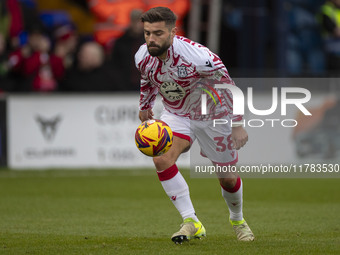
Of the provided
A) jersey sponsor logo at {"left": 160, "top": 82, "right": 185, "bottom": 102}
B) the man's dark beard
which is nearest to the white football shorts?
jersey sponsor logo at {"left": 160, "top": 82, "right": 185, "bottom": 102}

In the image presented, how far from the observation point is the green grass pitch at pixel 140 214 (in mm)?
7543

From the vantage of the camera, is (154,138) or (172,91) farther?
(172,91)

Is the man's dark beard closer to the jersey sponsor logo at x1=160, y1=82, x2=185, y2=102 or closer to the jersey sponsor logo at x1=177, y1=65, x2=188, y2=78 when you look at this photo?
the jersey sponsor logo at x1=177, y1=65, x2=188, y2=78

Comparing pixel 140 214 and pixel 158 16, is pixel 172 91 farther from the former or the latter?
pixel 140 214

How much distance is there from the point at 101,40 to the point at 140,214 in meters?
9.76

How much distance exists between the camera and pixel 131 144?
638 inches

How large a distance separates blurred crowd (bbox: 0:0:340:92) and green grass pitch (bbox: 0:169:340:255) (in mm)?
2121

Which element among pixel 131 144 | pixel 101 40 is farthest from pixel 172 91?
pixel 101 40

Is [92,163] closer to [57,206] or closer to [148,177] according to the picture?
[148,177]

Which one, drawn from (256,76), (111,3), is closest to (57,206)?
(256,76)

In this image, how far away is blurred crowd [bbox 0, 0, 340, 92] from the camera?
16.7 m

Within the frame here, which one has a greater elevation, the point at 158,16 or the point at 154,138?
the point at 158,16

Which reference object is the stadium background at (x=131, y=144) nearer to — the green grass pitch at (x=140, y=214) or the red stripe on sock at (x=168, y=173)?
the green grass pitch at (x=140, y=214)

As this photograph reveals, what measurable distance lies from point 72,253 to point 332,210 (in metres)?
4.74
